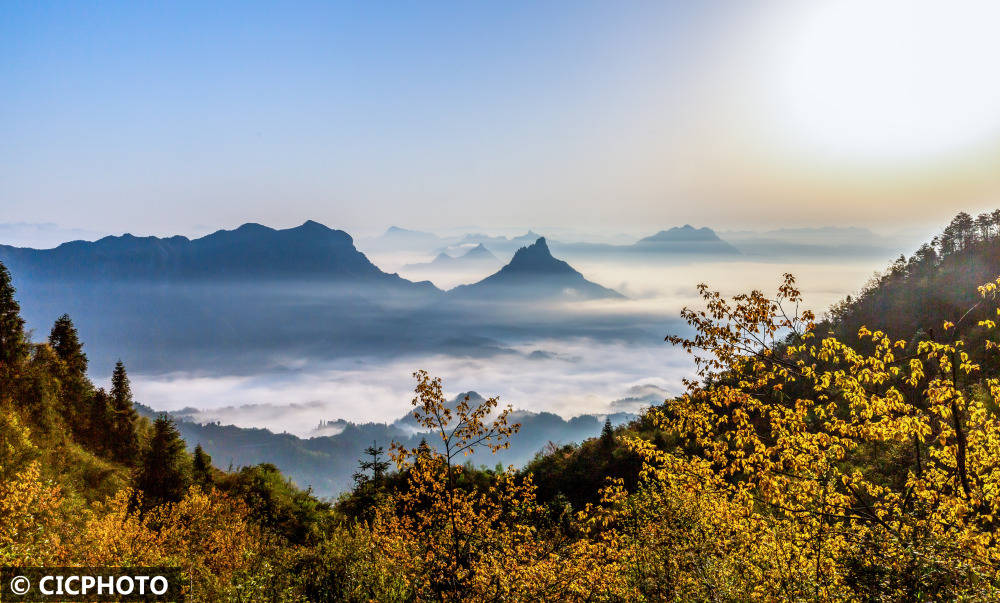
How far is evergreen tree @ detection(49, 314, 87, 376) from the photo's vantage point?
7165 centimetres

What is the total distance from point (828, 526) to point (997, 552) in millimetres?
3419

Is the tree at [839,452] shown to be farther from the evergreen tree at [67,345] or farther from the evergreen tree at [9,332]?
the evergreen tree at [67,345]

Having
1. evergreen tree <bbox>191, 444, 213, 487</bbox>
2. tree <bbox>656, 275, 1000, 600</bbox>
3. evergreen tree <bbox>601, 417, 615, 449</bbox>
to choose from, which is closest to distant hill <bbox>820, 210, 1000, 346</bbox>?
evergreen tree <bbox>601, 417, 615, 449</bbox>

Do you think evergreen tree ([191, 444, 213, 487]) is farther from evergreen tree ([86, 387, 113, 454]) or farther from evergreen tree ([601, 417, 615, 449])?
evergreen tree ([601, 417, 615, 449])

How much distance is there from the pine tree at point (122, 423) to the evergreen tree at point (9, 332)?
11.5 m

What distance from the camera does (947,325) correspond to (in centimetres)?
1361

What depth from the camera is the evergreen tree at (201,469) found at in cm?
6822

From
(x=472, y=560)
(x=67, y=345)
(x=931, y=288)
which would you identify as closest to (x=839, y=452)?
(x=472, y=560)

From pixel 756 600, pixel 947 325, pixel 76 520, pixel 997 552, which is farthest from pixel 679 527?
pixel 76 520

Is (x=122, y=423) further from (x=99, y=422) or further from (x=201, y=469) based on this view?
(x=201, y=469)

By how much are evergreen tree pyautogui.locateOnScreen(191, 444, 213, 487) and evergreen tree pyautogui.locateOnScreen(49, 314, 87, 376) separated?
19476mm

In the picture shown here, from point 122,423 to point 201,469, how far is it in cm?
1470

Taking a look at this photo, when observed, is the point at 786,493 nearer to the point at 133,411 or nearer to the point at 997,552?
the point at 997,552

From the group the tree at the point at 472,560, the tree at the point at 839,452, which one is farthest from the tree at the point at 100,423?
the tree at the point at 839,452
